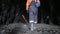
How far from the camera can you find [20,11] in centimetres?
247

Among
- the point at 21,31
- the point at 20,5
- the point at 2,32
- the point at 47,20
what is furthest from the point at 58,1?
the point at 2,32

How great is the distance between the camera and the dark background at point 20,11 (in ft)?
7.83

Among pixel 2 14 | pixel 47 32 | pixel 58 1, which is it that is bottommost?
pixel 47 32

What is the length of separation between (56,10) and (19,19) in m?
0.63

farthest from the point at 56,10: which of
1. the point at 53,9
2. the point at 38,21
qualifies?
the point at 38,21

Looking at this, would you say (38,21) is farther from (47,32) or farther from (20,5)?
(47,32)

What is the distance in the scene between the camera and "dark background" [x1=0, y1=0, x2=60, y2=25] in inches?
94.0

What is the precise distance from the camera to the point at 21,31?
1.86 metres

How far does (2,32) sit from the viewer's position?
1.87 meters

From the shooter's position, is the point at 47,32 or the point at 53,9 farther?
the point at 53,9

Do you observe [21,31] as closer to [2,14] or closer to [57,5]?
[2,14]

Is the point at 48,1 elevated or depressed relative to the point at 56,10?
elevated

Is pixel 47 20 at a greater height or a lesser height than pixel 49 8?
lesser

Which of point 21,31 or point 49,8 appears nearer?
point 21,31
